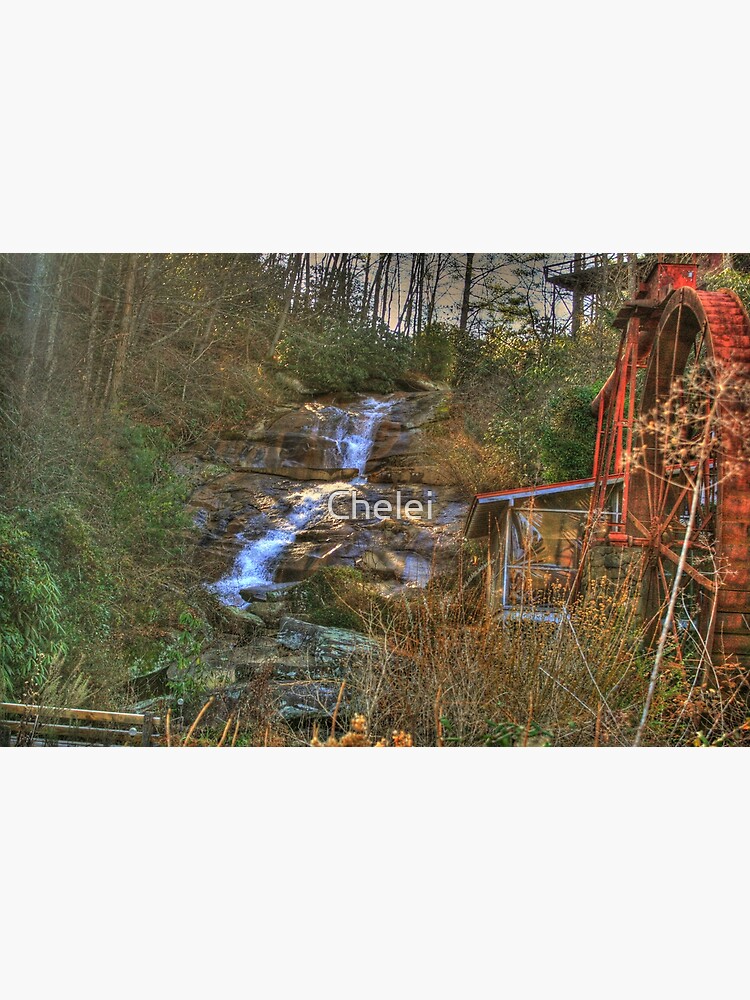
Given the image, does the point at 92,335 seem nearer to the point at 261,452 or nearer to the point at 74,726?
the point at 261,452

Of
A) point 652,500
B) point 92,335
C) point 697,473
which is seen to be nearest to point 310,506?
point 92,335

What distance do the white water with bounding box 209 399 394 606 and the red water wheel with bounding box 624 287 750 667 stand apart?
5.60ft

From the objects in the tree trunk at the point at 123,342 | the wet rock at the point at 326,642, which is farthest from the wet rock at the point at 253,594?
the tree trunk at the point at 123,342

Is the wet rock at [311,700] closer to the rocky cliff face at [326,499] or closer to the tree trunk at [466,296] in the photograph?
the rocky cliff face at [326,499]

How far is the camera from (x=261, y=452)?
255 inches

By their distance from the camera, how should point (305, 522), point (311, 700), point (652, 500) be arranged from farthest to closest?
point (305, 522), point (652, 500), point (311, 700)

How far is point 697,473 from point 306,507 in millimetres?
2466

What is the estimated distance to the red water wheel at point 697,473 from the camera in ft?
18.5

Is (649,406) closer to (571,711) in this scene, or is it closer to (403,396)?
(403,396)

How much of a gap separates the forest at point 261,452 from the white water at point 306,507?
1 centimetres

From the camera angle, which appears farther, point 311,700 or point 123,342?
point 123,342

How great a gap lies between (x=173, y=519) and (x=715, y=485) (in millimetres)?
3471
